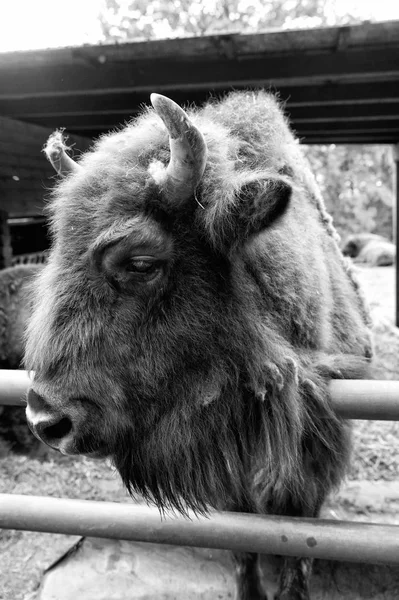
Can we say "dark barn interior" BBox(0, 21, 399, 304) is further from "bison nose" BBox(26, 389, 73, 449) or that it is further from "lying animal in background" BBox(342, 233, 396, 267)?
"lying animal in background" BBox(342, 233, 396, 267)

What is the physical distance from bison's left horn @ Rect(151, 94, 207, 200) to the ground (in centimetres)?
194

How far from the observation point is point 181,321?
180 centimetres

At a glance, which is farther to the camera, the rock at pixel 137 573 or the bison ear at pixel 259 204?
the rock at pixel 137 573

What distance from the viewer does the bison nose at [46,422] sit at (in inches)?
66.0

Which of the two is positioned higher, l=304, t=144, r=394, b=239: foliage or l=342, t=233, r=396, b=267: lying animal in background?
l=304, t=144, r=394, b=239: foliage

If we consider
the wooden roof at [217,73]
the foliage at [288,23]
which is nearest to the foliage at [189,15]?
the foliage at [288,23]

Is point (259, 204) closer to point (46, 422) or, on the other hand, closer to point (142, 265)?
point (142, 265)

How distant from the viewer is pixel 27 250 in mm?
9125

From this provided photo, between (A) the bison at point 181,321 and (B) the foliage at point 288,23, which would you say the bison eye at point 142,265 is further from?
(B) the foliage at point 288,23

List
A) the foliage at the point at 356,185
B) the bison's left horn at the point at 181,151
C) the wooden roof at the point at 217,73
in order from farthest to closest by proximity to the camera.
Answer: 1. the foliage at the point at 356,185
2. the wooden roof at the point at 217,73
3. the bison's left horn at the point at 181,151

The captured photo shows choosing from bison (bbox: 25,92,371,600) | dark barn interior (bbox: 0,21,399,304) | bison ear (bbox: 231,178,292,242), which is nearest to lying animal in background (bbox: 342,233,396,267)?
dark barn interior (bbox: 0,21,399,304)

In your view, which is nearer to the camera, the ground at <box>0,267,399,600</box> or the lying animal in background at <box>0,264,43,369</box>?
the ground at <box>0,267,399,600</box>

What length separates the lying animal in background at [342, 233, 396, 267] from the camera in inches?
646

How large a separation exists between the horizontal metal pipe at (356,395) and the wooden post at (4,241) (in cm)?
461
